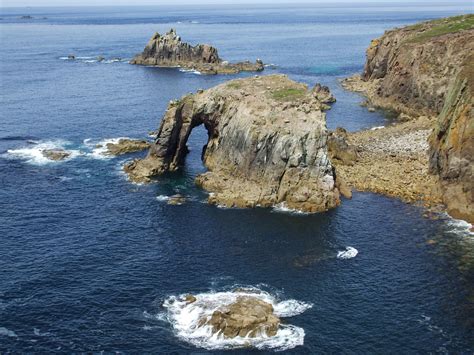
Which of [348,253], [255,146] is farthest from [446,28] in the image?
[348,253]

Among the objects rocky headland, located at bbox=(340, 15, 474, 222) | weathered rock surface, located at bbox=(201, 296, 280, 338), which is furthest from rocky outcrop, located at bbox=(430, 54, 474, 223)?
weathered rock surface, located at bbox=(201, 296, 280, 338)

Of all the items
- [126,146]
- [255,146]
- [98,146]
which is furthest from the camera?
[98,146]

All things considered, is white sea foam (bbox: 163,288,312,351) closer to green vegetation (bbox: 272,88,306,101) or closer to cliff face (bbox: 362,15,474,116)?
green vegetation (bbox: 272,88,306,101)

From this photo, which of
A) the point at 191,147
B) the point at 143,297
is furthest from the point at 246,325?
the point at 191,147

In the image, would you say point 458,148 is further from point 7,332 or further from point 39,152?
point 39,152

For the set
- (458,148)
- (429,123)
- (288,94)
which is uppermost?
(288,94)

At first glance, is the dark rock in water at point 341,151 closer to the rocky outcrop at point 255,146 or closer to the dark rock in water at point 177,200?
the rocky outcrop at point 255,146
